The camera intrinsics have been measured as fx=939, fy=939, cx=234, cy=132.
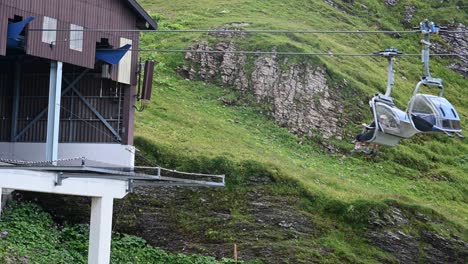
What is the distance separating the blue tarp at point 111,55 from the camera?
27.2m

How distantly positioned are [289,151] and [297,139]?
1.46 metres

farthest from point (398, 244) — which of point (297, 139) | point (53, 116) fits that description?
point (53, 116)

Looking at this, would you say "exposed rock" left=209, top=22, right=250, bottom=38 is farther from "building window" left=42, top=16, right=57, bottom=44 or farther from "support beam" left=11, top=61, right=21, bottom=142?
"building window" left=42, top=16, right=57, bottom=44

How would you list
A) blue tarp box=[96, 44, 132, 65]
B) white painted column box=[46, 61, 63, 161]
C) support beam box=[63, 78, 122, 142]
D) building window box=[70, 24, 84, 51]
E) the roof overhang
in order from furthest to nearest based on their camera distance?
support beam box=[63, 78, 122, 142], the roof overhang, blue tarp box=[96, 44, 132, 65], building window box=[70, 24, 84, 51], white painted column box=[46, 61, 63, 161]

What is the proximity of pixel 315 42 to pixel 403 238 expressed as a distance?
1519 centimetres

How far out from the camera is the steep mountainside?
28109 mm

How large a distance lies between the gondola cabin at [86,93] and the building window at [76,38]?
0.03m

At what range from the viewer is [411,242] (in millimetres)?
28344

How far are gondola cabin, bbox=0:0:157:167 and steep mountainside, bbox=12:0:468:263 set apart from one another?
5.19 ft

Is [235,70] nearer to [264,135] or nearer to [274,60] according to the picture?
[274,60]

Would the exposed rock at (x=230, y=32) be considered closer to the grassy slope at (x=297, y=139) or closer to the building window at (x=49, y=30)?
the grassy slope at (x=297, y=139)

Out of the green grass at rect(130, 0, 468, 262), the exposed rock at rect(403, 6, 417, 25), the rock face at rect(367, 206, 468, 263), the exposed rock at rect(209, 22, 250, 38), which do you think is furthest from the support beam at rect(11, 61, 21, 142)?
the exposed rock at rect(403, 6, 417, 25)

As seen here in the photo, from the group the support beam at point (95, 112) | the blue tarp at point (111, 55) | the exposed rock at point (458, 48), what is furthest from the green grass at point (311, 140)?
the blue tarp at point (111, 55)

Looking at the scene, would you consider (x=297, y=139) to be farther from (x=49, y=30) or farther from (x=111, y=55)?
(x=49, y=30)
